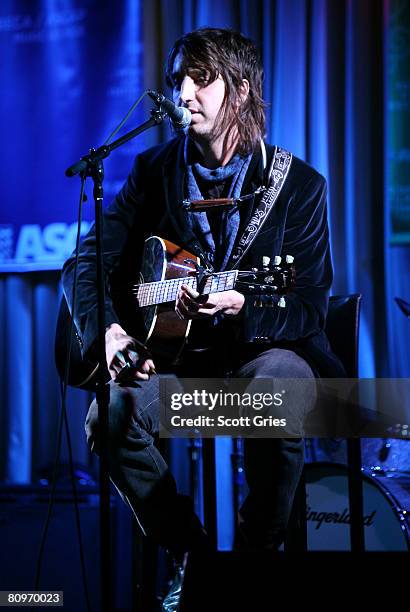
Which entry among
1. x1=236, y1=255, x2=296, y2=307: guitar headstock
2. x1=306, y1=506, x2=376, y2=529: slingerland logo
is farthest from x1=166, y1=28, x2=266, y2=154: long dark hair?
x1=306, y1=506, x2=376, y2=529: slingerland logo

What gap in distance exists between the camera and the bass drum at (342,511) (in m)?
2.77

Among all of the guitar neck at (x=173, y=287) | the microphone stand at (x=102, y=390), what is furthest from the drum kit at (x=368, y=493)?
the microphone stand at (x=102, y=390)

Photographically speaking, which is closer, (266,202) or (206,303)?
(206,303)

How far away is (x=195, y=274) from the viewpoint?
235 centimetres

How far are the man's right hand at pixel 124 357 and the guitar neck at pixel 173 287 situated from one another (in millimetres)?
184

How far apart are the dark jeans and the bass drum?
698mm

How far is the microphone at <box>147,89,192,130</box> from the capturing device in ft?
6.63

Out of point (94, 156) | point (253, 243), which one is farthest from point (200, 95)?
point (94, 156)

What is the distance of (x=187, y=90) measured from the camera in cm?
249

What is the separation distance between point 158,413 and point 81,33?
7.10 feet

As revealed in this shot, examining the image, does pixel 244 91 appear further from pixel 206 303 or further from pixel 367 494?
pixel 367 494

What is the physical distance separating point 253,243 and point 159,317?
1.24 ft

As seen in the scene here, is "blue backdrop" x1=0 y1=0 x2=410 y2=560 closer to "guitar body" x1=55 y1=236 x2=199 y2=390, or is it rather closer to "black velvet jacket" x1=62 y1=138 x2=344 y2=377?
"black velvet jacket" x1=62 y1=138 x2=344 y2=377

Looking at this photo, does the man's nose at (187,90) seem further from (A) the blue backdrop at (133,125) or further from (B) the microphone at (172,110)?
(A) the blue backdrop at (133,125)
